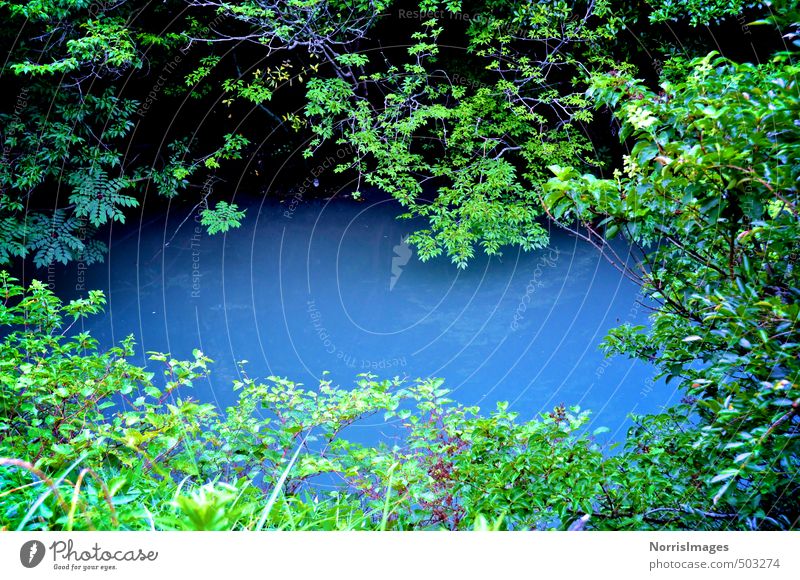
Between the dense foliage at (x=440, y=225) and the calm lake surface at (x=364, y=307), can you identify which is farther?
the calm lake surface at (x=364, y=307)

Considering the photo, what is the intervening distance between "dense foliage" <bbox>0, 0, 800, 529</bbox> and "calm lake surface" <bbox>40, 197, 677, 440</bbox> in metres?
0.41

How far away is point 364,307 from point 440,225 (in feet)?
4.20

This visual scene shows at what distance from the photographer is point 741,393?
62.4 inches

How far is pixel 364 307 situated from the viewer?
6.23m

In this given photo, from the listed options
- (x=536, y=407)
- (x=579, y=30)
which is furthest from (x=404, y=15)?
(x=536, y=407)

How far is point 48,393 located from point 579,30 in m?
6.13

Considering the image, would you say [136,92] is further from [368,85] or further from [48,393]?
[48,393]
